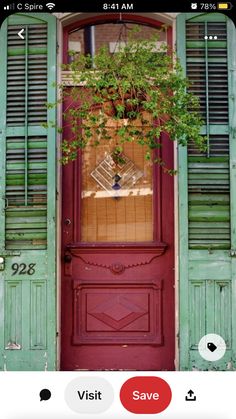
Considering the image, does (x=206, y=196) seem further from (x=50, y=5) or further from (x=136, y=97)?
(x=50, y=5)

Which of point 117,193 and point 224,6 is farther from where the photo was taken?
point 117,193

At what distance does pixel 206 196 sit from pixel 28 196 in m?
1.21

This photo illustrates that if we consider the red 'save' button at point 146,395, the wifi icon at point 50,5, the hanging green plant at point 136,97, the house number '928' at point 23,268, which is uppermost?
the wifi icon at point 50,5

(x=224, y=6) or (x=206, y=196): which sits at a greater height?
(x=224, y=6)

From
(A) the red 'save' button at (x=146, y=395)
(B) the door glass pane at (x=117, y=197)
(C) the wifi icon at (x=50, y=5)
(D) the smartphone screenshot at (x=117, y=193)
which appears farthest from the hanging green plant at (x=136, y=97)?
(A) the red 'save' button at (x=146, y=395)

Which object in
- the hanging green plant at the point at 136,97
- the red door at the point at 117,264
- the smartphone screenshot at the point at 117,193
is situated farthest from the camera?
the red door at the point at 117,264

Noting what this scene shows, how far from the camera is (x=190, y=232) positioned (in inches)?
188

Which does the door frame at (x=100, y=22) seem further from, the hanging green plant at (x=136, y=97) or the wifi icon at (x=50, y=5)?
the wifi icon at (x=50, y=5)

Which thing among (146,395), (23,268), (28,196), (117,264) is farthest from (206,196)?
(146,395)

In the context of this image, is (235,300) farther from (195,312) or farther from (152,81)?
(152,81)

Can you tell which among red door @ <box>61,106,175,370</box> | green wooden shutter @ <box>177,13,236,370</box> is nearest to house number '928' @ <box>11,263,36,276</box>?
red door @ <box>61,106,175,370</box>

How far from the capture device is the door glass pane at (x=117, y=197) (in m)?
5.00

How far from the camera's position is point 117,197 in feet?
16.4

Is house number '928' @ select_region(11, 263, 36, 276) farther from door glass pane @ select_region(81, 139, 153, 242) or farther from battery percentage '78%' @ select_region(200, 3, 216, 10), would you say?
battery percentage '78%' @ select_region(200, 3, 216, 10)
